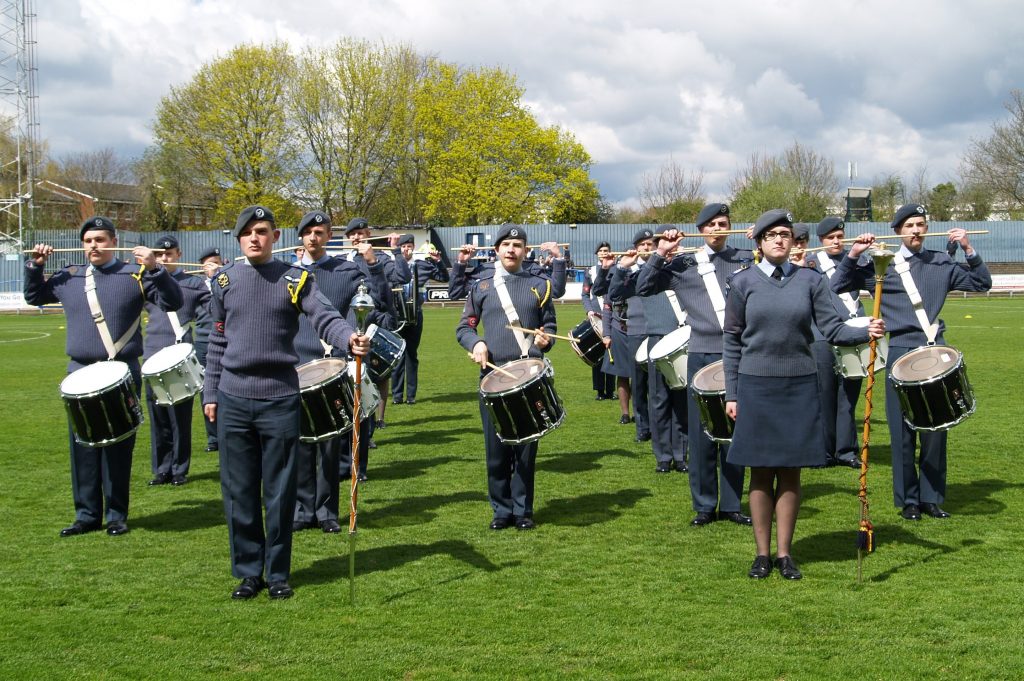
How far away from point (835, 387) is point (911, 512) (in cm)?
261

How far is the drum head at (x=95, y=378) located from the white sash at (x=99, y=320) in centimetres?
12

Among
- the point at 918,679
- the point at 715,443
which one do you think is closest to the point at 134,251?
the point at 715,443

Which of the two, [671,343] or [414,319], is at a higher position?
[671,343]

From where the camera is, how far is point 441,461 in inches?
413

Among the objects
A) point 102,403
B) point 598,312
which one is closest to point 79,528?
point 102,403

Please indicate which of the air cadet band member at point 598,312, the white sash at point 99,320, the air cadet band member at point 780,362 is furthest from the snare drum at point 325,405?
the air cadet band member at point 598,312

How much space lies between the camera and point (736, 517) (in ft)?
25.2

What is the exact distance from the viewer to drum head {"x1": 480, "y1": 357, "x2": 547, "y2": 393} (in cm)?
714

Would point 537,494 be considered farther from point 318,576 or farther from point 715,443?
point 318,576

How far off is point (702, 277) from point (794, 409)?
197 cm

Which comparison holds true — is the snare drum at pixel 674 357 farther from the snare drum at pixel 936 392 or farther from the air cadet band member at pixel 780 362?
the air cadet band member at pixel 780 362

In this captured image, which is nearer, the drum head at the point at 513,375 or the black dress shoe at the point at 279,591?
the black dress shoe at the point at 279,591

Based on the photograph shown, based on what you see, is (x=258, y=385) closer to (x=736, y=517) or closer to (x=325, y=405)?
(x=325, y=405)

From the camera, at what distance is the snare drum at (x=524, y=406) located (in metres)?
7.08
